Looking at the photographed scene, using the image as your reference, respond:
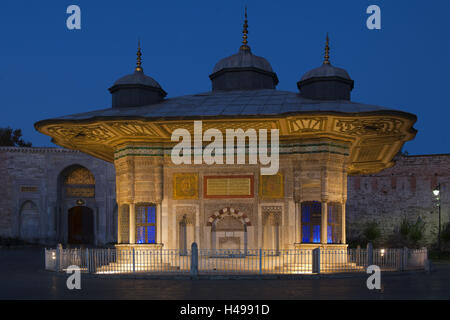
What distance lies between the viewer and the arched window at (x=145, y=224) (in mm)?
15633

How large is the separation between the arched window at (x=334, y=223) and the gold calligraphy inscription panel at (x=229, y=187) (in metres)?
2.32

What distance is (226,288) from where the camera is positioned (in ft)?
36.0

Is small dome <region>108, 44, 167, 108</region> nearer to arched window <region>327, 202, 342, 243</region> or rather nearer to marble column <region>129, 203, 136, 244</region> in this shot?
marble column <region>129, 203, 136, 244</region>

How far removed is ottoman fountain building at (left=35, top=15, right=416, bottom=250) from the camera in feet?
48.1

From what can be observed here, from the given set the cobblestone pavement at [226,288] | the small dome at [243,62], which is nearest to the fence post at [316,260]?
the cobblestone pavement at [226,288]

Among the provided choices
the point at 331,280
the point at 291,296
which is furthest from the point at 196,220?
the point at 291,296

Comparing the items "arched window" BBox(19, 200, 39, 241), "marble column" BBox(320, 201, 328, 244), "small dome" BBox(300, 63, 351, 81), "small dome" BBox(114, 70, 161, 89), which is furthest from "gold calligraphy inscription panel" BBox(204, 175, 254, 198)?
"arched window" BBox(19, 200, 39, 241)

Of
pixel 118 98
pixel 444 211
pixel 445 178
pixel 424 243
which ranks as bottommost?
pixel 424 243

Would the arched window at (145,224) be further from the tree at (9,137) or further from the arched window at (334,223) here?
the tree at (9,137)

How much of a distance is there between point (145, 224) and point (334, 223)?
18.1 feet

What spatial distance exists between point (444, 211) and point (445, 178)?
193 cm
